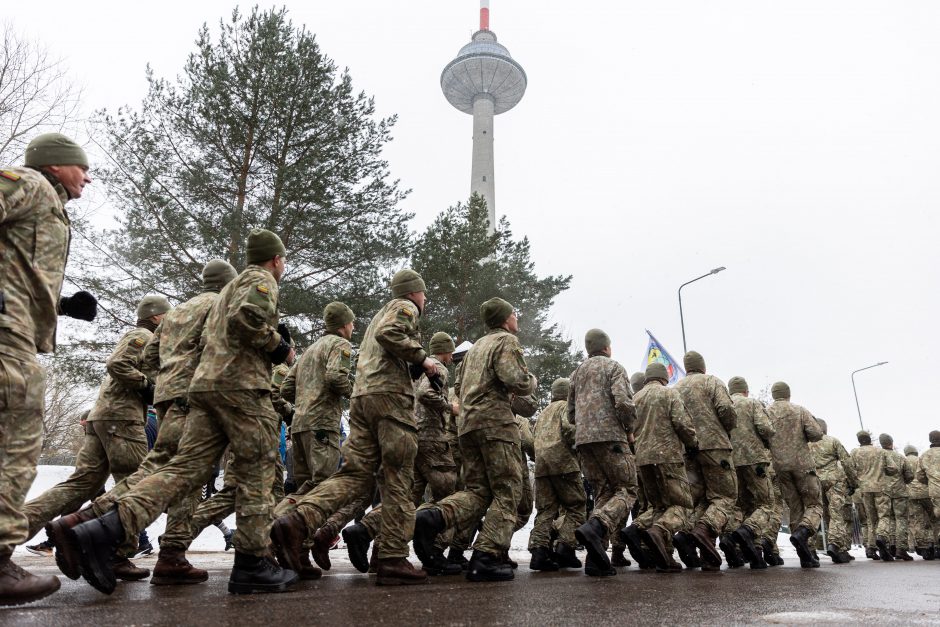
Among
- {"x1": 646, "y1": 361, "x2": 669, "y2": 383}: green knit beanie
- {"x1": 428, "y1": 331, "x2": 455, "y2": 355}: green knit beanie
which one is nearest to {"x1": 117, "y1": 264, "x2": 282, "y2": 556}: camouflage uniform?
{"x1": 428, "y1": 331, "x2": 455, "y2": 355}: green knit beanie

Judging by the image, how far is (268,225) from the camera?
19047 mm

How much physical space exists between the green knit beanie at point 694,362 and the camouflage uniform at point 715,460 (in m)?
0.39

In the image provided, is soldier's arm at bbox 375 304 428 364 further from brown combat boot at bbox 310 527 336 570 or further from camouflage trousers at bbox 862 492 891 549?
camouflage trousers at bbox 862 492 891 549

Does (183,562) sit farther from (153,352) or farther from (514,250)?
(514,250)

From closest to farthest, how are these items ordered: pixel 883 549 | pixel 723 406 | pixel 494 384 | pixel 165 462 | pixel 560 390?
pixel 165 462, pixel 494 384, pixel 723 406, pixel 560 390, pixel 883 549

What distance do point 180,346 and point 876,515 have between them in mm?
14229

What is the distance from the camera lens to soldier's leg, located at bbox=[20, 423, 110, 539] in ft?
18.7

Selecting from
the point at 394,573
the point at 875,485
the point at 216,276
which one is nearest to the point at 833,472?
the point at 875,485

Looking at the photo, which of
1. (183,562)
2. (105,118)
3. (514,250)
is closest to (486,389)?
(183,562)

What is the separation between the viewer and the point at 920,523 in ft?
47.0

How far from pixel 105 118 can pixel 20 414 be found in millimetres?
18450

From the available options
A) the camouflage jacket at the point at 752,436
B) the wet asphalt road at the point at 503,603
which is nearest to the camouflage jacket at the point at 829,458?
the camouflage jacket at the point at 752,436

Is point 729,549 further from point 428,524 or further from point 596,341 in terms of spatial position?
point 428,524

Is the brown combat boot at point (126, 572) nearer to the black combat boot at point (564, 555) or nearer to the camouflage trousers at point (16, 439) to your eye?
the camouflage trousers at point (16, 439)
